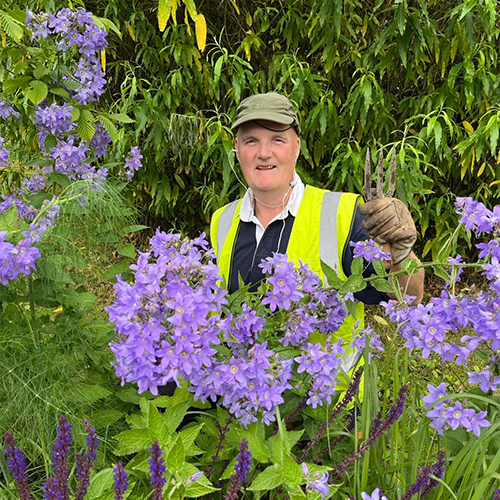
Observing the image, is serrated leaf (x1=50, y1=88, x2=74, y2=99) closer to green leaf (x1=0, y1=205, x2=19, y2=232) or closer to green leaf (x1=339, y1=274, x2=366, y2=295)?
green leaf (x1=0, y1=205, x2=19, y2=232)

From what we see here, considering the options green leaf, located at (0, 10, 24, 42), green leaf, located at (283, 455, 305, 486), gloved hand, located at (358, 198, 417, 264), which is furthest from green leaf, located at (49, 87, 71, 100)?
green leaf, located at (283, 455, 305, 486)

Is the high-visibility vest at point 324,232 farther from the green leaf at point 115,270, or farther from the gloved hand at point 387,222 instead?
the green leaf at point 115,270

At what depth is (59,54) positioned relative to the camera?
1.64 metres

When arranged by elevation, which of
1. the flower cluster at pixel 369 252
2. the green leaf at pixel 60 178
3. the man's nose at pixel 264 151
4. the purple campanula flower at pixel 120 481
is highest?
the man's nose at pixel 264 151

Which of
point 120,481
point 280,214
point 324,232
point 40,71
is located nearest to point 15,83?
point 40,71

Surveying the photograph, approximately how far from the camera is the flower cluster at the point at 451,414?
863 millimetres

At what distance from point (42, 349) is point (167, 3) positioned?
0.94 metres

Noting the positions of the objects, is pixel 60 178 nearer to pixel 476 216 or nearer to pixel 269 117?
pixel 269 117

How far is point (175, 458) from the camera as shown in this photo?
2.67ft

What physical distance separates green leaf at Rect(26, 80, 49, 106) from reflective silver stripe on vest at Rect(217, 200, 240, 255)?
0.75 metres

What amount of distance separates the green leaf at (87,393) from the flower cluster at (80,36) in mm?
925

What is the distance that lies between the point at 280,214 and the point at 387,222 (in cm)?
56

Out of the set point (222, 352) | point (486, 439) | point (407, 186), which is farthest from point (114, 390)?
point (407, 186)

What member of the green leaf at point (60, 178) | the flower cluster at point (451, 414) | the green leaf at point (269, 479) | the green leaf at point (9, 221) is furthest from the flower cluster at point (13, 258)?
the flower cluster at point (451, 414)
